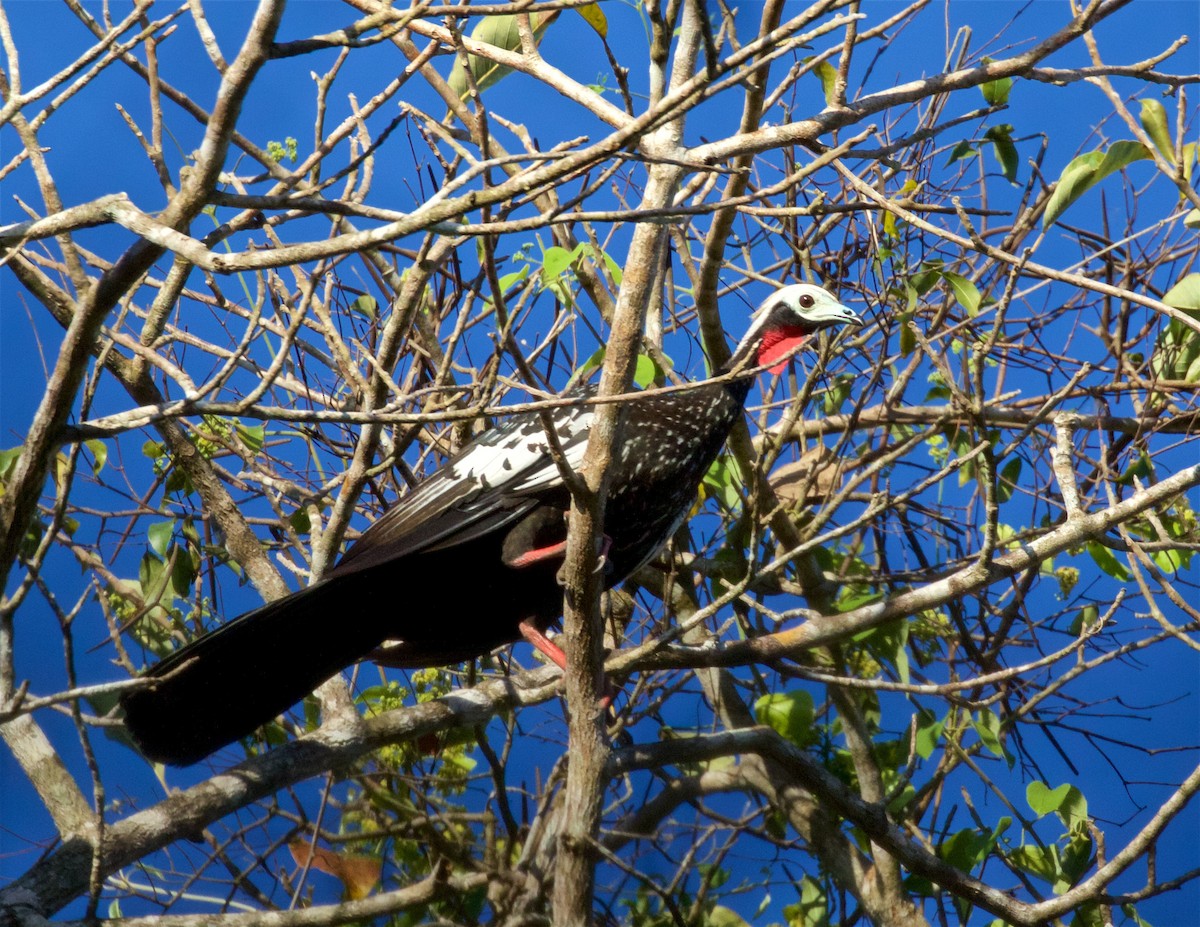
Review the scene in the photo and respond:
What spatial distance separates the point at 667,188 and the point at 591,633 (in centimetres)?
74

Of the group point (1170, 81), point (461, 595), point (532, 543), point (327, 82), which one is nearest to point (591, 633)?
point (532, 543)

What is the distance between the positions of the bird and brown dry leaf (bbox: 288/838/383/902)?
51 centimetres

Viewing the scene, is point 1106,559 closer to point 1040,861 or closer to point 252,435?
point 1040,861

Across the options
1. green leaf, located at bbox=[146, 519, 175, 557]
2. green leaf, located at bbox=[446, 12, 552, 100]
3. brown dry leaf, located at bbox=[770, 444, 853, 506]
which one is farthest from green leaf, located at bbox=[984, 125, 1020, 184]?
green leaf, located at bbox=[146, 519, 175, 557]

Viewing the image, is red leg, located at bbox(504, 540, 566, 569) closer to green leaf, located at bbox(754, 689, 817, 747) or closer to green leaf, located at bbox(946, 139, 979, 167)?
green leaf, located at bbox(754, 689, 817, 747)

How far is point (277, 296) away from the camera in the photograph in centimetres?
287

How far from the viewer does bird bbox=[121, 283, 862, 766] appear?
2.13m

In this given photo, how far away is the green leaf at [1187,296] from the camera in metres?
2.35

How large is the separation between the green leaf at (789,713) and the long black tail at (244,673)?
39.7 inches

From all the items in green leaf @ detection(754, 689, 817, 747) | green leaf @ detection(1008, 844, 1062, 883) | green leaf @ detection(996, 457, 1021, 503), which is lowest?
green leaf @ detection(1008, 844, 1062, 883)

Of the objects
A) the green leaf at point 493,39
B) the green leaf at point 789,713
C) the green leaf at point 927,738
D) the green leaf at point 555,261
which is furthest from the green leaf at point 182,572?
the green leaf at point 927,738

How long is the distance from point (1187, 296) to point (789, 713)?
1.27 meters

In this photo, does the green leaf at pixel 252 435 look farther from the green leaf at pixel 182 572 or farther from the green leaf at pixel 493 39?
the green leaf at pixel 493 39

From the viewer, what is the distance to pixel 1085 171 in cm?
217
